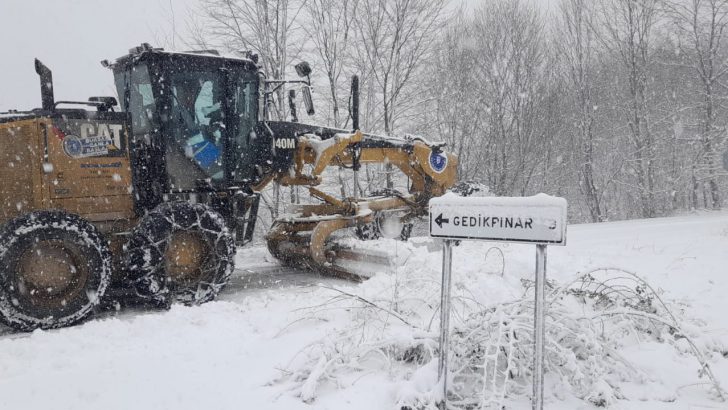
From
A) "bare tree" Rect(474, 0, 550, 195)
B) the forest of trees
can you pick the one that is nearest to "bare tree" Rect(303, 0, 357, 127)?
the forest of trees

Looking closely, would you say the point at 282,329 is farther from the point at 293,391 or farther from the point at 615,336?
the point at 615,336

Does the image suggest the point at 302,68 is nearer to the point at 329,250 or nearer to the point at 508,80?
the point at 329,250

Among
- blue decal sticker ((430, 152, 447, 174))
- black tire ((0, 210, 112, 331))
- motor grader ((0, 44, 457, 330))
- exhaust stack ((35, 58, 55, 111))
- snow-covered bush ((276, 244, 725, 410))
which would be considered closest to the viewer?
snow-covered bush ((276, 244, 725, 410))

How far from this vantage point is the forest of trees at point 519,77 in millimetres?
16453

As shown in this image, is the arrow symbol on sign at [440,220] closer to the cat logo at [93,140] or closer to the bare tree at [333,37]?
the cat logo at [93,140]

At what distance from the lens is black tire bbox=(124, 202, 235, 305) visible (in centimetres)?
586

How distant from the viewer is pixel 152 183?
6.65m

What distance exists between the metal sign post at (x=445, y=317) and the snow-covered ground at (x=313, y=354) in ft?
0.39

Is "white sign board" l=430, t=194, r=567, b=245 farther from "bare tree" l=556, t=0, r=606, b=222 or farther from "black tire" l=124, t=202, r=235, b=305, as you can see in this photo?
"bare tree" l=556, t=0, r=606, b=222

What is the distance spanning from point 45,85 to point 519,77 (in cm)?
1966

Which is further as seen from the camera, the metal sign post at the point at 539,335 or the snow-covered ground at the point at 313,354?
the snow-covered ground at the point at 313,354

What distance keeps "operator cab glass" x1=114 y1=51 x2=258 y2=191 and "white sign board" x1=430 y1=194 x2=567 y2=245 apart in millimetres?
4635

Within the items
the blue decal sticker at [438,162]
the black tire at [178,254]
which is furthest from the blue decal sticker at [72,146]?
the blue decal sticker at [438,162]

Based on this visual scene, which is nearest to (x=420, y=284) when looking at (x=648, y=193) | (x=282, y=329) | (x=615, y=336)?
(x=282, y=329)
